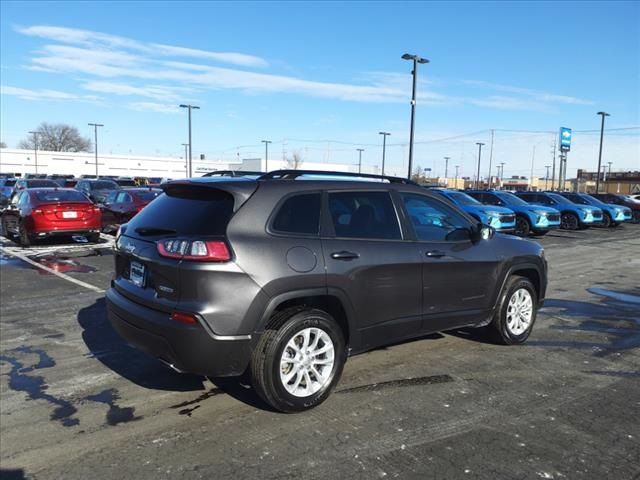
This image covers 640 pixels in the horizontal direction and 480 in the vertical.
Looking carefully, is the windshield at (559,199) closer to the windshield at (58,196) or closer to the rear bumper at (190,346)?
the windshield at (58,196)

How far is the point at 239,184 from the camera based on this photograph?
13.1 ft

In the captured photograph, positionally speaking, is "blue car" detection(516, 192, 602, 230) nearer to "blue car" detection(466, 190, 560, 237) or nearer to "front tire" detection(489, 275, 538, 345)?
"blue car" detection(466, 190, 560, 237)

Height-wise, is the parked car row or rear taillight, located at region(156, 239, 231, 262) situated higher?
rear taillight, located at region(156, 239, 231, 262)

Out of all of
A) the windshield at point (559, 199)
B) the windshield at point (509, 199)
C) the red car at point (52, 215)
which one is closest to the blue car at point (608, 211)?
the windshield at point (559, 199)

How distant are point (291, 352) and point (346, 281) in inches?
26.5

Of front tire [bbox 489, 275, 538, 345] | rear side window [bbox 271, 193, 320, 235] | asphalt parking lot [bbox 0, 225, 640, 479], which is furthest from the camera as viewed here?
front tire [bbox 489, 275, 538, 345]

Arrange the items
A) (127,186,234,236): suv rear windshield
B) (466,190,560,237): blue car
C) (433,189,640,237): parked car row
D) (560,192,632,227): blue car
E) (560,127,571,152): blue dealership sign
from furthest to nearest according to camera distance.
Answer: (560,127,571,152): blue dealership sign
(560,192,632,227): blue car
(466,190,560,237): blue car
(433,189,640,237): parked car row
(127,186,234,236): suv rear windshield

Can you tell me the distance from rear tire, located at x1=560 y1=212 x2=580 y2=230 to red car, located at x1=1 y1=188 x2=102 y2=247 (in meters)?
19.5

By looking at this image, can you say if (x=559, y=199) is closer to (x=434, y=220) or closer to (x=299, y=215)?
(x=434, y=220)

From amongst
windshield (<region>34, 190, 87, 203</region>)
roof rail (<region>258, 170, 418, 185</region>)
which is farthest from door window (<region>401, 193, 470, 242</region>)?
windshield (<region>34, 190, 87, 203</region>)

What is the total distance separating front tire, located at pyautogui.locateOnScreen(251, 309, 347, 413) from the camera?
384 centimetres

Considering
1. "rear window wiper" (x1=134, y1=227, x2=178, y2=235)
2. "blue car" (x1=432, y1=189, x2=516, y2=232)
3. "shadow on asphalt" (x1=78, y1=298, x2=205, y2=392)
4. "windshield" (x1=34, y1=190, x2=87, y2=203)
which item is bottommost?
"shadow on asphalt" (x1=78, y1=298, x2=205, y2=392)

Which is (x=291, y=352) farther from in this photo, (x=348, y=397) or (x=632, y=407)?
(x=632, y=407)

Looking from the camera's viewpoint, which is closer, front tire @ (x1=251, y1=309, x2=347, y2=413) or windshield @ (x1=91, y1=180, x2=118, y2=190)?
front tire @ (x1=251, y1=309, x2=347, y2=413)
